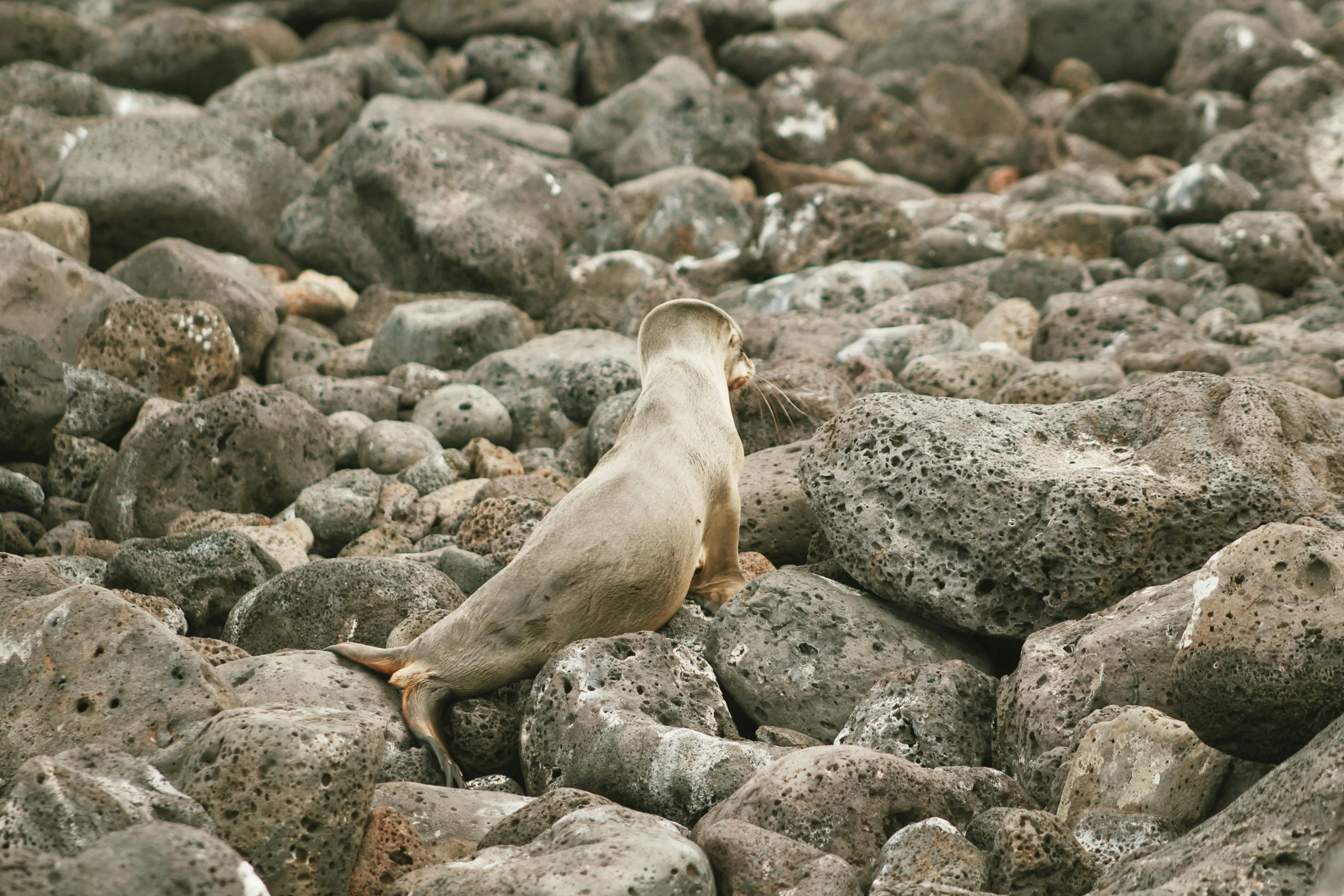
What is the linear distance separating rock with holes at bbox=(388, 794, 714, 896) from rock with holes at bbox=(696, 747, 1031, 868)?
31cm

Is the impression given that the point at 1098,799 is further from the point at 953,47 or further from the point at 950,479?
the point at 953,47

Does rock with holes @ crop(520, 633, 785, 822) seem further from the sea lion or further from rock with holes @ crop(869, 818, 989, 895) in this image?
rock with holes @ crop(869, 818, 989, 895)

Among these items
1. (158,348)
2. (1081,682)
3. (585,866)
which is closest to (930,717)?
A: (1081,682)

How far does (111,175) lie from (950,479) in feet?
31.7

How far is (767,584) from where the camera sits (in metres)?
5.82

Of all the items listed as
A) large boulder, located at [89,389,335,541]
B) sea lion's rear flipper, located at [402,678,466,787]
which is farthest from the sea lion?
large boulder, located at [89,389,335,541]

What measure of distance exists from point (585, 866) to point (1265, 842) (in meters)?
1.69

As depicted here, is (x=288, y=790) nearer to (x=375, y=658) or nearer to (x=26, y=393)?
(x=375, y=658)

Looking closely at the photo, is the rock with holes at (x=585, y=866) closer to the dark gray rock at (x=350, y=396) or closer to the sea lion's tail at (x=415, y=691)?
the sea lion's tail at (x=415, y=691)

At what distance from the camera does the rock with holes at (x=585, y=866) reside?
11.7 ft

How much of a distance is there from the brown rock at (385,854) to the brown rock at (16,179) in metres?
9.91

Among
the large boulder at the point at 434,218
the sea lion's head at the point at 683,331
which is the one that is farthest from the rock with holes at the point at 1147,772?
the large boulder at the point at 434,218

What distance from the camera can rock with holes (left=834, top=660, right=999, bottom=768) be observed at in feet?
16.1

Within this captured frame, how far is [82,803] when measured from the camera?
360cm
